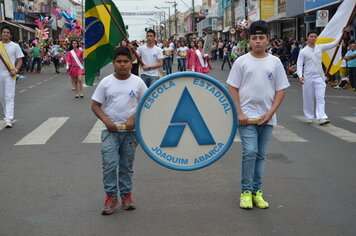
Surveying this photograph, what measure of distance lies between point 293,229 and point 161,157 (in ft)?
4.13

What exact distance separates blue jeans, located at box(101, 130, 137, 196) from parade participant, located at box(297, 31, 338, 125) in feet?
21.1

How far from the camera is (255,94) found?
5.23 metres

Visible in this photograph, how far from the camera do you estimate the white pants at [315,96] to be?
11.1 meters

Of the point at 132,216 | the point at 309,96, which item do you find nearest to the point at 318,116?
the point at 309,96

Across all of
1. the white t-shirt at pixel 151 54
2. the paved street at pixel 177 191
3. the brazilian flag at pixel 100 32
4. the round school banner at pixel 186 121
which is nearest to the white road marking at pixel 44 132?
the paved street at pixel 177 191

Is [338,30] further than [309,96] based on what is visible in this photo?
No

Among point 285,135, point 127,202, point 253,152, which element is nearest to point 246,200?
point 253,152

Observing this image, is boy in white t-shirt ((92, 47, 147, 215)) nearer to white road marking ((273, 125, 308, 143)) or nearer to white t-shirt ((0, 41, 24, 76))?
white road marking ((273, 125, 308, 143))

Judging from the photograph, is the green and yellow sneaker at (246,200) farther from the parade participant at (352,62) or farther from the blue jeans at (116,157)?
the parade participant at (352,62)

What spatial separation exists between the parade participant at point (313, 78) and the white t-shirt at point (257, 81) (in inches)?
221

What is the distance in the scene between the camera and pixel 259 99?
5230 mm

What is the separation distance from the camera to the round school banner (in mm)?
Result: 4477

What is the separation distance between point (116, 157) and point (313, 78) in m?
6.97

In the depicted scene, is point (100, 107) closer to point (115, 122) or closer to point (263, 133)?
point (115, 122)
